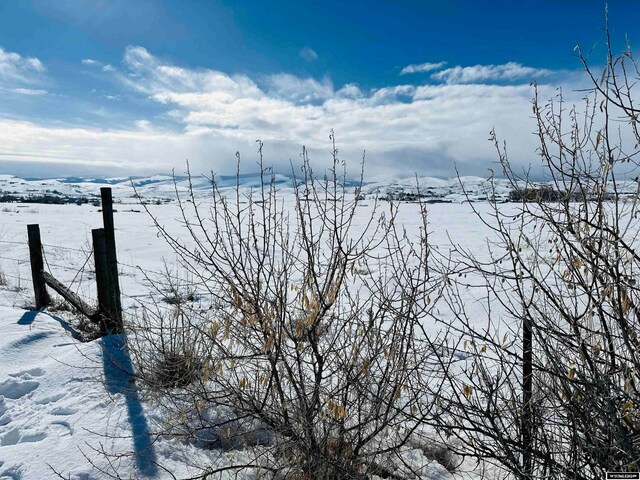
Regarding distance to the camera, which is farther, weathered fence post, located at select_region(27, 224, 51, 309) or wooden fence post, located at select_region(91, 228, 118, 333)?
A: weathered fence post, located at select_region(27, 224, 51, 309)

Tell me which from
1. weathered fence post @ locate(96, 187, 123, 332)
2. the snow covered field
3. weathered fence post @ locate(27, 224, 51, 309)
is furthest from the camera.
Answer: weathered fence post @ locate(27, 224, 51, 309)

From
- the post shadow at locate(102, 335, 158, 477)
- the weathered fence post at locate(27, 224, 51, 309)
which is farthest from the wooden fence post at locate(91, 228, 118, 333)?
the weathered fence post at locate(27, 224, 51, 309)

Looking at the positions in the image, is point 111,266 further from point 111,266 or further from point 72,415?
point 72,415

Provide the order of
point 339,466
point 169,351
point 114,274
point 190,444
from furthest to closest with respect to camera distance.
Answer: point 114,274
point 169,351
point 190,444
point 339,466

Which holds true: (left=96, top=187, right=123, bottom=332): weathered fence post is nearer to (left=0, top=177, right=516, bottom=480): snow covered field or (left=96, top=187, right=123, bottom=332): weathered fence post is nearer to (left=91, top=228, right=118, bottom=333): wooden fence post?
(left=91, top=228, right=118, bottom=333): wooden fence post

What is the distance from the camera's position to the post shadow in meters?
2.89

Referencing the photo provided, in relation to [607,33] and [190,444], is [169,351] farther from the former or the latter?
[607,33]

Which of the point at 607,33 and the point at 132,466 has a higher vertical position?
the point at 607,33

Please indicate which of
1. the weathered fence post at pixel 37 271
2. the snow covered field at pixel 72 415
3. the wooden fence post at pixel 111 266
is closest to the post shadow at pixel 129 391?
the snow covered field at pixel 72 415

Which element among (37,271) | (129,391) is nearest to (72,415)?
(129,391)

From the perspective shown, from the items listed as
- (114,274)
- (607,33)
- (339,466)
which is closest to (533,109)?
(607,33)

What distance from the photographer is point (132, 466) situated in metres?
2.83

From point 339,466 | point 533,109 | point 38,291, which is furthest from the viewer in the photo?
point 38,291

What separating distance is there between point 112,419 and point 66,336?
6.27 ft
